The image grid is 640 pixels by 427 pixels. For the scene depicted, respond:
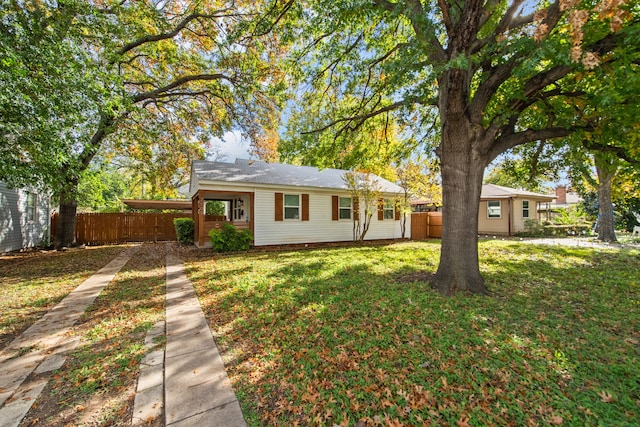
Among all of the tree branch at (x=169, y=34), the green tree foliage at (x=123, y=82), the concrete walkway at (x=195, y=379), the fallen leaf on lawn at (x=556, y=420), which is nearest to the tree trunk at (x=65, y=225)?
the green tree foliage at (x=123, y=82)

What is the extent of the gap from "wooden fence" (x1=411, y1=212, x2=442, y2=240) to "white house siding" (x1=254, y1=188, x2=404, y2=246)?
2.62 metres

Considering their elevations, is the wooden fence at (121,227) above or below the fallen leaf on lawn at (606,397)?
above

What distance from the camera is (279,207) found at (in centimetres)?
1213

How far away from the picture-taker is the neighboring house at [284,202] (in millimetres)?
11375

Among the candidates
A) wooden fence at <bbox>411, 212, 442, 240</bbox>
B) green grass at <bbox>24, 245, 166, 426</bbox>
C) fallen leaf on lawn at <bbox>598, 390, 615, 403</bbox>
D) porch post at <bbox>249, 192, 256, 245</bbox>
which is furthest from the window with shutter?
fallen leaf on lawn at <bbox>598, 390, 615, 403</bbox>

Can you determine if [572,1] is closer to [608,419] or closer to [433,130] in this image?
[608,419]

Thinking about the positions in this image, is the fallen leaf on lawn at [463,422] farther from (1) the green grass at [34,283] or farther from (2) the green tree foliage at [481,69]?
(1) the green grass at [34,283]

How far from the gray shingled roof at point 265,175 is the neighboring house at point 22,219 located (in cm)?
561

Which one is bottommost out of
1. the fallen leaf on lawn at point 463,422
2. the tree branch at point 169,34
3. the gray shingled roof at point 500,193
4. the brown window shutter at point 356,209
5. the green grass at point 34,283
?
the green grass at point 34,283

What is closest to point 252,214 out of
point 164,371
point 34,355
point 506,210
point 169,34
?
point 169,34

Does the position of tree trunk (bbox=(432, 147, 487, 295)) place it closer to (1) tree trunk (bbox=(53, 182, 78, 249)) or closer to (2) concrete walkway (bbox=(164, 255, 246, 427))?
(2) concrete walkway (bbox=(164, 255, 246, 427))

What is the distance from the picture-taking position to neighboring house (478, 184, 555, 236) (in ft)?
58.4

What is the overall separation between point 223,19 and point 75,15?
15.0 ft

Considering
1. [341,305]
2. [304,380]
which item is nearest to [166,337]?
[304,380]
